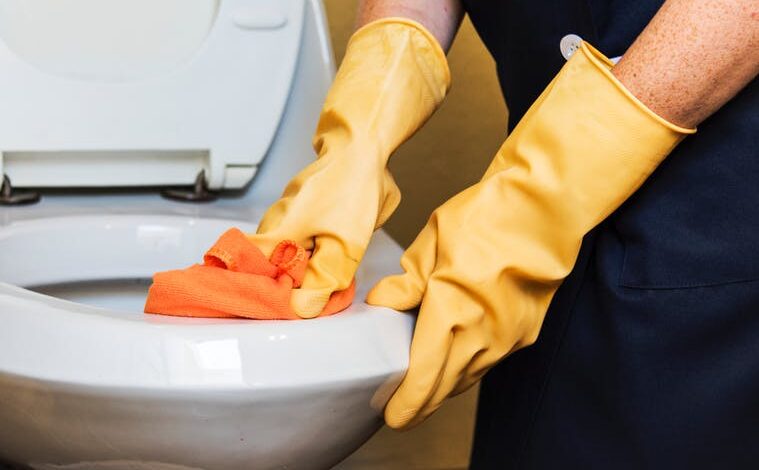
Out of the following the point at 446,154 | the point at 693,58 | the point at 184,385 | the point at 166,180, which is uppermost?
the point at 693,58

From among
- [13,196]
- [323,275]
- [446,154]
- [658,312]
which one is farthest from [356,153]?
[446,154]

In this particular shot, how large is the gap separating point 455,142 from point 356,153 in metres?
0.53

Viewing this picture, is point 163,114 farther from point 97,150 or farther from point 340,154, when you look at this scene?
point 340,154

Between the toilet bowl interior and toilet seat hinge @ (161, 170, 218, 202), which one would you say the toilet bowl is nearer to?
the toilet bowl interior

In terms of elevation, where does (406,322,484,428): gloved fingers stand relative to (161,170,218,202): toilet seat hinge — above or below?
above

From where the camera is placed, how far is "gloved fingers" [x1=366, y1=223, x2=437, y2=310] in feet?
2.12

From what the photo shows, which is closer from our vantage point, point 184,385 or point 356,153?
point 184,385

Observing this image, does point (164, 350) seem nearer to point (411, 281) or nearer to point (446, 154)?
point (411, 281)

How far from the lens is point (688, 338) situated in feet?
2.19

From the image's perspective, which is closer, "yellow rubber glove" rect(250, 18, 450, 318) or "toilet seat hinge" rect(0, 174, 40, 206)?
"yellow rubber glove" rect(250, 18, 450, 318)

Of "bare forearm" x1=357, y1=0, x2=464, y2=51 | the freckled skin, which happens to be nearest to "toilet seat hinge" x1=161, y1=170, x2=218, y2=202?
"bare forearm" x1=357, y1=0, x2=464, y2=51

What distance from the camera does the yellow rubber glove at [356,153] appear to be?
0.68 meters

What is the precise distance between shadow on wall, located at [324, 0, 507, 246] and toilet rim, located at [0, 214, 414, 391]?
0.66 metres

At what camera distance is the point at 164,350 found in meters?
0.54
